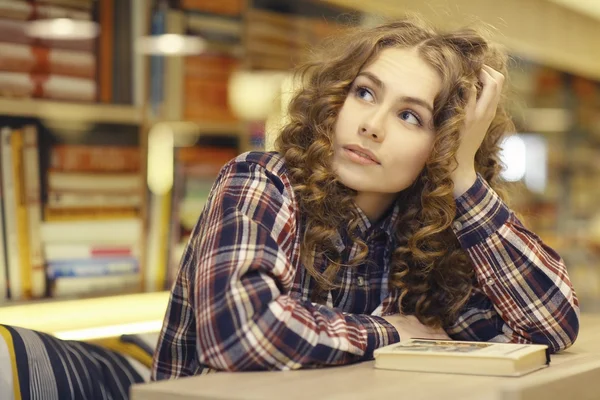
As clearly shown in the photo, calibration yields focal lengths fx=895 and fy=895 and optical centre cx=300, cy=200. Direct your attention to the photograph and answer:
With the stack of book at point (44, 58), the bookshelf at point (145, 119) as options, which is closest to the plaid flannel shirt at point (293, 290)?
the bookshelf at point (145, 119)

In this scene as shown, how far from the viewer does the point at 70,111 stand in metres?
2.74

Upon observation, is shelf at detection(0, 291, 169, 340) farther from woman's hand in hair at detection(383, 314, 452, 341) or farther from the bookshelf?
woman's hand in hair at detection(383, 314, 452, 341)

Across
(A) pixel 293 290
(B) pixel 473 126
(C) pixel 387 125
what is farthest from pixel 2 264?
(B) pixel 473 126

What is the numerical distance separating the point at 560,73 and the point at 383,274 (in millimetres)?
4694

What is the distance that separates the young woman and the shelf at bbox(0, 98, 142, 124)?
108 cm

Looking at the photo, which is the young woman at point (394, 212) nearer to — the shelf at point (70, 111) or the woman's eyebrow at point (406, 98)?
the woman's eyebrow at point (406, 98)

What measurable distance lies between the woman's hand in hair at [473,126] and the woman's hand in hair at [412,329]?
250 millimetres

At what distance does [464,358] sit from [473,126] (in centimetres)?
56

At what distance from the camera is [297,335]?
1.35 metres

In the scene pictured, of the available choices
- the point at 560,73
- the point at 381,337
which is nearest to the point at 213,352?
the point at 381,337

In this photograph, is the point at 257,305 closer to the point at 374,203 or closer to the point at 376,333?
the point at 376,333

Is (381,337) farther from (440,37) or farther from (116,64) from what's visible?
(116,64)

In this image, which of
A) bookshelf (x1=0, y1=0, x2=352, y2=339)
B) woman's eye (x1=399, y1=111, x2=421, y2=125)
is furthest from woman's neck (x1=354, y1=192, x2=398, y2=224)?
bookshelf (x1=0, y1=0, x2=352, y2=339)

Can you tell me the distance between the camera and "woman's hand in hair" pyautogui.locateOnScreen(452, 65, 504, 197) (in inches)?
65.8
